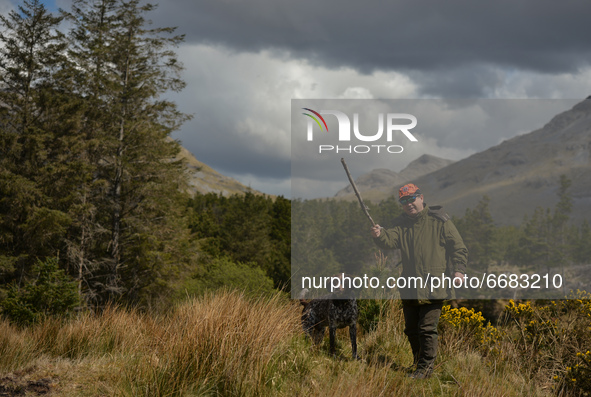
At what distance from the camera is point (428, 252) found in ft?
16.6

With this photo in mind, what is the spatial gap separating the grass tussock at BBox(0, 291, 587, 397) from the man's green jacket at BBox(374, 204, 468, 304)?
0.77 meters

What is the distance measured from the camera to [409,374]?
4812 mm

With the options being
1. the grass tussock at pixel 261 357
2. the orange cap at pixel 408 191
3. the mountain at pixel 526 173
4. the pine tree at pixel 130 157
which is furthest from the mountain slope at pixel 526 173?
the orange cap at pixel 408 191

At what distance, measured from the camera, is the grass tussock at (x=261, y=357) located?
3.85m

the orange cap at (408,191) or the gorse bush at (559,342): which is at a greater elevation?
the orange cap at (408,191)

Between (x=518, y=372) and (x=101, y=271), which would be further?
(x=101, y=271)

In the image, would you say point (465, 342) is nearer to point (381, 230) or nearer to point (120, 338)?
point (381, 230)

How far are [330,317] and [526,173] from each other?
7986cm

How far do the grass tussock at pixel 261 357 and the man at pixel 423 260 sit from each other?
0.33 metres

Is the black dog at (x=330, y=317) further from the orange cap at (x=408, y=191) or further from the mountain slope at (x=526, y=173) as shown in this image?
the mountain slope at (x=526, y=173)

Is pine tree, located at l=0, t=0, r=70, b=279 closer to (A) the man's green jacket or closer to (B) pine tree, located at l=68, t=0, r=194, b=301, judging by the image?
(B) pine tree, located at l=68, t=0, r=194, b=301

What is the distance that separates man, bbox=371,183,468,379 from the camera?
16.3 ft

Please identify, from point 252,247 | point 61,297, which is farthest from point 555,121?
point 61,297

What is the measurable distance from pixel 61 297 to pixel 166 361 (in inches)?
411
